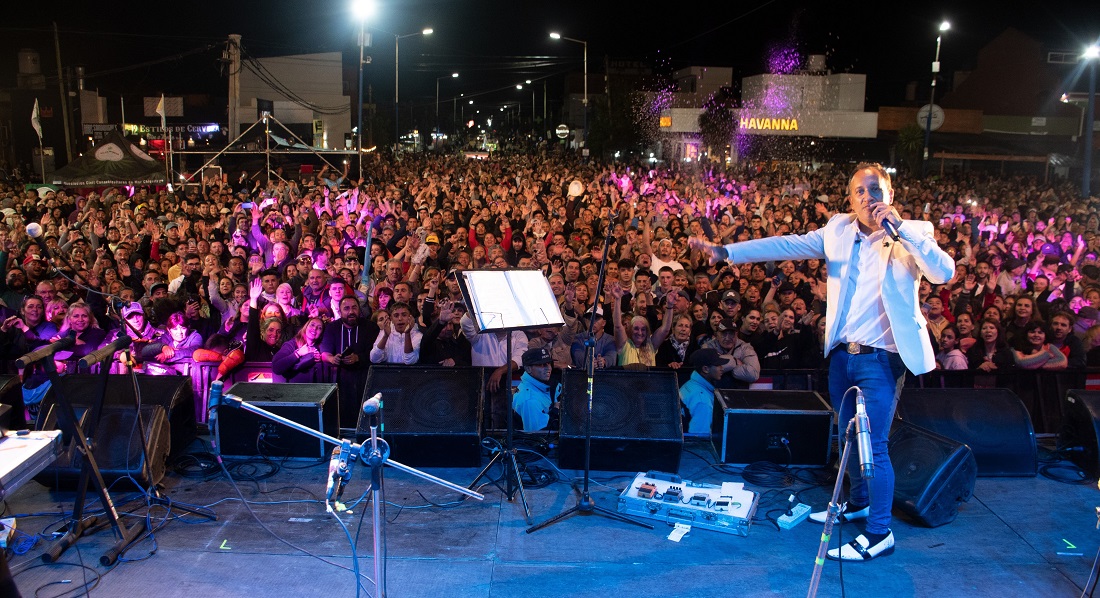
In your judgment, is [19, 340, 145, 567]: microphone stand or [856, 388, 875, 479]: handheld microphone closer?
[856, 388, 875, 479]: handheld microphone

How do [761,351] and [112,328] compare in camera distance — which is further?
[112,328]

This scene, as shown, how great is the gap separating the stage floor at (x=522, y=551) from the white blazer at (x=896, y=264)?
112 centimetres

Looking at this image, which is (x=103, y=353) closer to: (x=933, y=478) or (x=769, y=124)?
(x=933, y=478)

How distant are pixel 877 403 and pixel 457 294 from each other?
4.17m

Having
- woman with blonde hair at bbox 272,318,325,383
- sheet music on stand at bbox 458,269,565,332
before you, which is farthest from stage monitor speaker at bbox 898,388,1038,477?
woman with blonde hair at bbox 272,318,325,383

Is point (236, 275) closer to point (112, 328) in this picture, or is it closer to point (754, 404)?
point (112, 328)

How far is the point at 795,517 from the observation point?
436 cm

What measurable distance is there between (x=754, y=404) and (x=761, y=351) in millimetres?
1375

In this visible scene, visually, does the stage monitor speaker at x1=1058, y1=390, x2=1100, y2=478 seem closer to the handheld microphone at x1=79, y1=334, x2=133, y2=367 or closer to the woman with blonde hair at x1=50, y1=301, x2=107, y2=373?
the handheld microphone at x1=79, y1=334, x2=133, y2=367

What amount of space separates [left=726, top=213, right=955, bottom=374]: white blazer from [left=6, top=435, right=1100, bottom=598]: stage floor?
3.67 feet

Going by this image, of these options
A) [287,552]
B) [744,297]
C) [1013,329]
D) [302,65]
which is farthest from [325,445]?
[302,65]

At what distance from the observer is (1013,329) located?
22.6 ft

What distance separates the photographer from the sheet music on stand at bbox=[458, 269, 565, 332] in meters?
4.10

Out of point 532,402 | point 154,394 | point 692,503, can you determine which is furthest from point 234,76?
point 692,503
